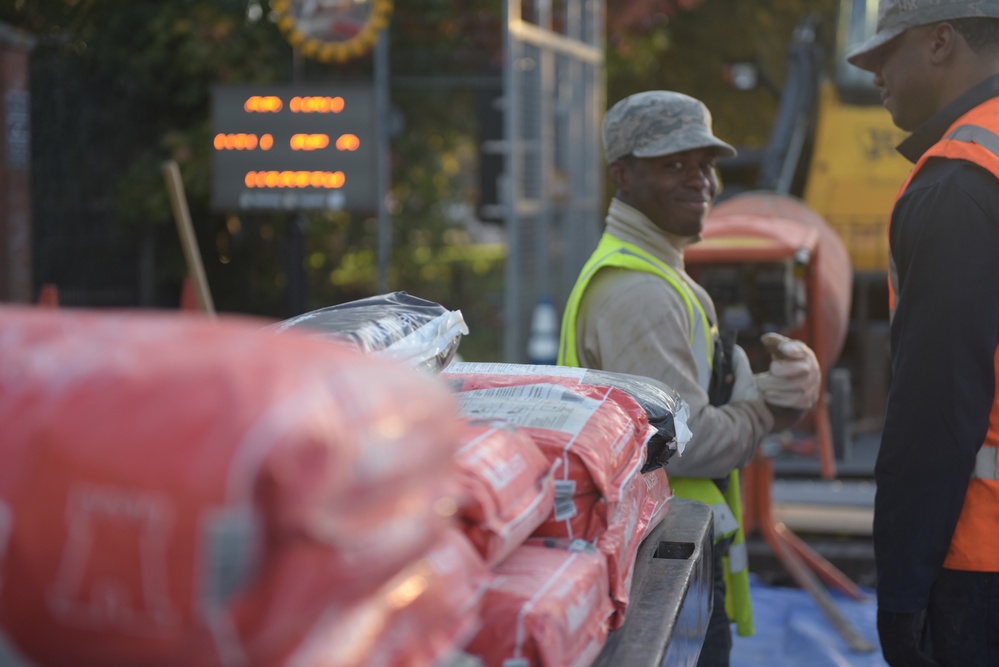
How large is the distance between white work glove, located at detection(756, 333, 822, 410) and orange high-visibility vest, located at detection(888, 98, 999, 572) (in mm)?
669

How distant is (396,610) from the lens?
1.30m

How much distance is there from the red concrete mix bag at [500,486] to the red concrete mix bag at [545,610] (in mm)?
43

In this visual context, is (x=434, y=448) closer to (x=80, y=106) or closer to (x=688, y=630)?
(x=688, y=630)

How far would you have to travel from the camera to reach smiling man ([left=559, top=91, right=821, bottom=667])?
3086mm

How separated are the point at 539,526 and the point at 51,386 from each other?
1009 mm

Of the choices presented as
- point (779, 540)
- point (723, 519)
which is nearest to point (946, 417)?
point (723, 519)

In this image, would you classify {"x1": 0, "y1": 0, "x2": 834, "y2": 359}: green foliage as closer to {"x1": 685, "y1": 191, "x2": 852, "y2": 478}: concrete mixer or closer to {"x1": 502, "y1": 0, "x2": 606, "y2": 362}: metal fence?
{"x1": 502, "y1": 0, "x2": 606, "y2": 362}: metal fence

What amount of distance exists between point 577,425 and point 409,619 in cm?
83

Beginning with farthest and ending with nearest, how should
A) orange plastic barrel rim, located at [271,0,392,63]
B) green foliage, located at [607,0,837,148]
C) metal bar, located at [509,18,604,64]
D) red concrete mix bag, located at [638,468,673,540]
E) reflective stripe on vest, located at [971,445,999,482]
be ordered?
green foliage, located at [607,0,837,148]
orange plastic barrel rim, located at [271,0,392,63]
metal bar, located at [509,18,604,64]
reflective stripe on vest, located at [971,445,999,482]
red concrete mix bag, located at [638,468,673,540]

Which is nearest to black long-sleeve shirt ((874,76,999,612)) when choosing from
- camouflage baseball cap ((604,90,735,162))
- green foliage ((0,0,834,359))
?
camouflage baseball cap ((604,90,735,162))

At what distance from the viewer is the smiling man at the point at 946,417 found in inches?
102

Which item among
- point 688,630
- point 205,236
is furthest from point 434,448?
point 205,236

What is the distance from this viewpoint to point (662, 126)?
3.34 metres

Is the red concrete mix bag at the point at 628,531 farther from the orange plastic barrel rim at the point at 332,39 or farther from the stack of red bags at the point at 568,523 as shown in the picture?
the orange plastic barrel rim at the point at 332,39
